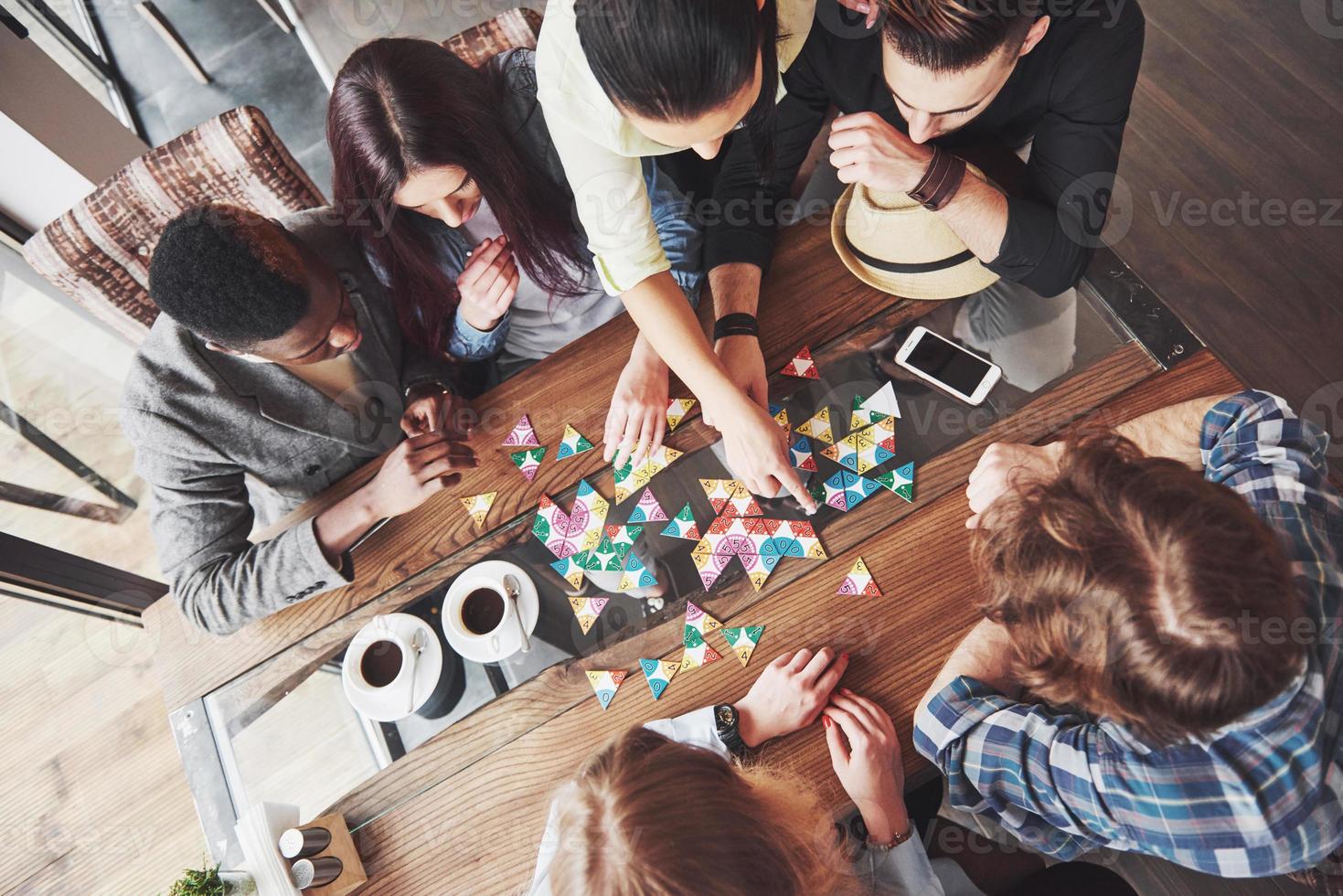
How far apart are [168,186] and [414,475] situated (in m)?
0.98

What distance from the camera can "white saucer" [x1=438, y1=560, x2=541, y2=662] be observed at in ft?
4.14

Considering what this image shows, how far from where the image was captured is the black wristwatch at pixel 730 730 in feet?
3.68

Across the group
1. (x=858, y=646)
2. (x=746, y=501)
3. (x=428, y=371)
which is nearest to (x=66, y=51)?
(x=428, y=371)

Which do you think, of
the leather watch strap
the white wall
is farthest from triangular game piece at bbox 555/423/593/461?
the white wall

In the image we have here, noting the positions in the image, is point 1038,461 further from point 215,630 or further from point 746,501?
point 215,630

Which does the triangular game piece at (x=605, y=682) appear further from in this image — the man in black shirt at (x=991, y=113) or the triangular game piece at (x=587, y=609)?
the man in black shirt at (x=991, y=113)

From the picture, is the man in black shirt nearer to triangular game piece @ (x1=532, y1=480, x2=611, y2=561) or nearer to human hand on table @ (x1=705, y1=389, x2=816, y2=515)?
human hand on table @ (x1=705, y1=389, x2=816, y2=515)

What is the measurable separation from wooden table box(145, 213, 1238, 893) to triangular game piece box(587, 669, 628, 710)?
0.01 m

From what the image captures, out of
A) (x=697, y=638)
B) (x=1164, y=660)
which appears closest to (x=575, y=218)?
(x=697, y=638)

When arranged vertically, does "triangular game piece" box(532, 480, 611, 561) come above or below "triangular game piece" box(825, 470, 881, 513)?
above

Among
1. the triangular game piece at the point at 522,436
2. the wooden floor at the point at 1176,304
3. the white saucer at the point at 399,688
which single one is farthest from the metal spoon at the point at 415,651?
the wooden floor at the point at 1176,304

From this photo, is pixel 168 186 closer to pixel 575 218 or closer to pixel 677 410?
pixel 575 218

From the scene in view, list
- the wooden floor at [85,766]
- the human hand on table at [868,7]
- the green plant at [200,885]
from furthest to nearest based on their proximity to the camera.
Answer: the wooden floor at [85,766] → the human hand on table at [868,7] → the green plant at [200,885]

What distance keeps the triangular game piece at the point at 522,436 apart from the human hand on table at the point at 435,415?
3.8 inches
